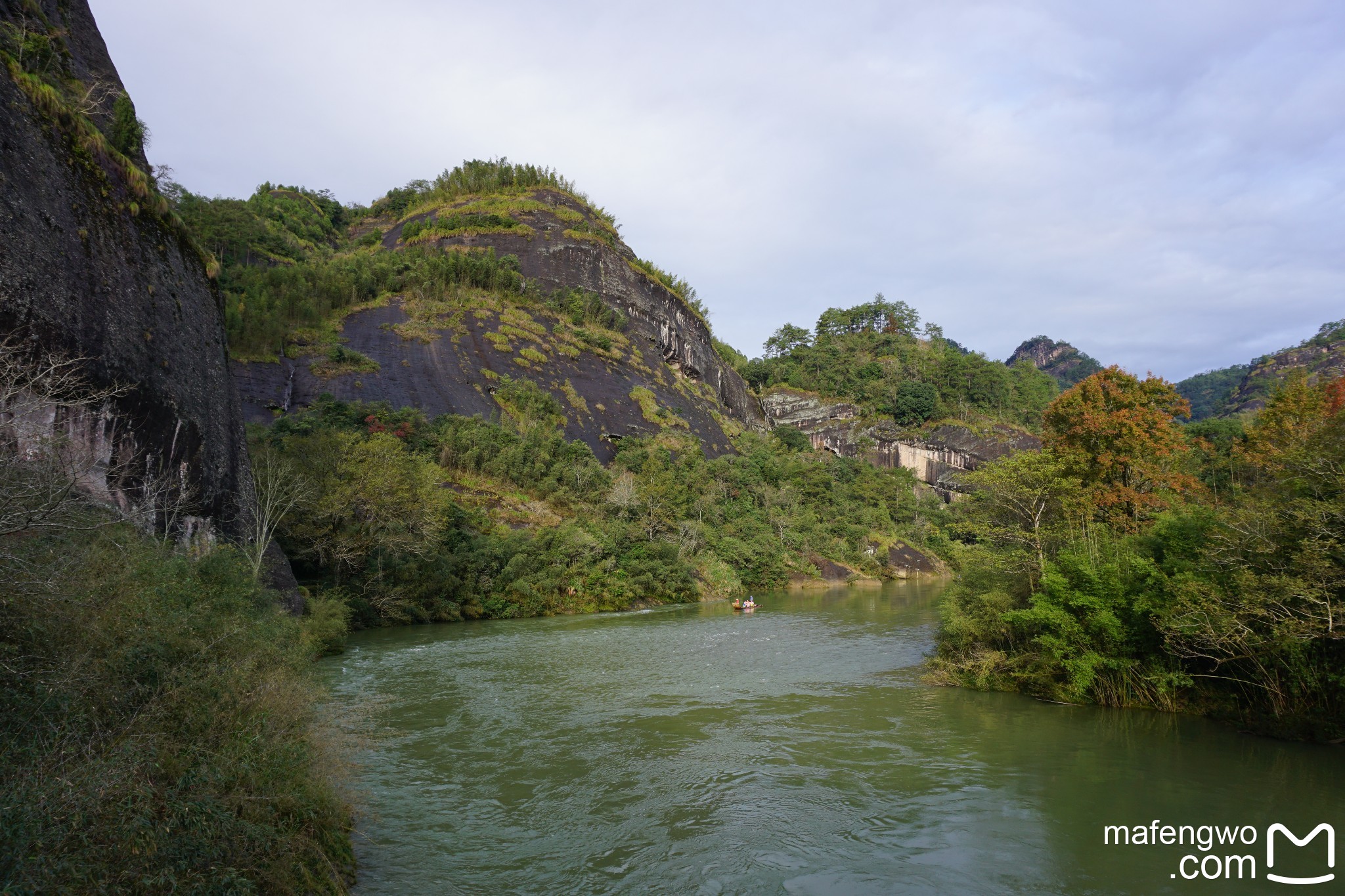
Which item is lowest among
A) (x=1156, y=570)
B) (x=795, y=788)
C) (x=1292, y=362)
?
(x=795, y=788)

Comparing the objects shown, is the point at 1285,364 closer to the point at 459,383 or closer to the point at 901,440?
the point at 901,440

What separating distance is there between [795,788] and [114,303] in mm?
16350

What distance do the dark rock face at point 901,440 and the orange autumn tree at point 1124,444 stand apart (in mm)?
58395

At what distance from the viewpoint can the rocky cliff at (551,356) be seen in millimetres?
45469

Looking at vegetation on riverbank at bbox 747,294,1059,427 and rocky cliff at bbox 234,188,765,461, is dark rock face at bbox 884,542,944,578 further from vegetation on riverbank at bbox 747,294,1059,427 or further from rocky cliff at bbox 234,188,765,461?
vegetation on riverbank at bbox 747,294,1059,427

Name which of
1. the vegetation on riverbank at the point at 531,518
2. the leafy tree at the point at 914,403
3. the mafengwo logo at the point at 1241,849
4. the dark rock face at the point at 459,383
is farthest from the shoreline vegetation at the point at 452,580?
the leafy tree at the point at 914,403

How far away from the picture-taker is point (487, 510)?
36.5m

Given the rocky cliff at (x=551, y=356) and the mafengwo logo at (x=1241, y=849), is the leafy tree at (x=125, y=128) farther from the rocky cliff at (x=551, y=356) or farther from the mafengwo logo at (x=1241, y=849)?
the mafengwo logo at (x=1241, y=849)

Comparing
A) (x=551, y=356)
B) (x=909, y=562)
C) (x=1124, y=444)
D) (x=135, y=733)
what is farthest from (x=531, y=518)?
(x=909, y=562)

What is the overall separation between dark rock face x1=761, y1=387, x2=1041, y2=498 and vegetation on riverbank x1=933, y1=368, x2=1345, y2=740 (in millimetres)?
59423

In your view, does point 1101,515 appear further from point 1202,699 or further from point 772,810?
point 772,810

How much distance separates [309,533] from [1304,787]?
27.3 meters

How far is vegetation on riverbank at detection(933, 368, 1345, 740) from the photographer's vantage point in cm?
987

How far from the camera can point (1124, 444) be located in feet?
57.1
